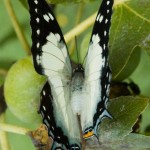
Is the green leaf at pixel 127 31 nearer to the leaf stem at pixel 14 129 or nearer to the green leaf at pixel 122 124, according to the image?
the green leaf at pixel 122 124

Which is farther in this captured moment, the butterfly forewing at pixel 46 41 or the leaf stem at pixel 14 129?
the leaf stem at pixel 14 129

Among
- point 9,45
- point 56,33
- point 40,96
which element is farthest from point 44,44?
point 9,45

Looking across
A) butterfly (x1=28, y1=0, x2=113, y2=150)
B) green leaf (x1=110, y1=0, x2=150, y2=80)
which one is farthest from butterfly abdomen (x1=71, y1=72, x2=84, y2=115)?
green leaf (x1=110, y1=0, x2=150, y2=80)

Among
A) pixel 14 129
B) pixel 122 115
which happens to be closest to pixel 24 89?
pixel 14 129

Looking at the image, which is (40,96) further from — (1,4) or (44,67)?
(1,4)

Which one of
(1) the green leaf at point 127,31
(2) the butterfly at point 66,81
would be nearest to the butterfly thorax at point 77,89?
(2) the butterfly at point 66,81

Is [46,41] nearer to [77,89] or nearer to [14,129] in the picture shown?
[77,89]
